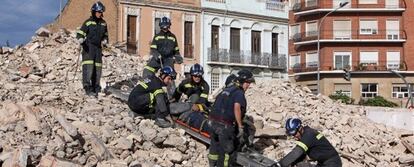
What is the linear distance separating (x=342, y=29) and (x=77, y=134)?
42.4m

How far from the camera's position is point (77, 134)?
11.9 metres

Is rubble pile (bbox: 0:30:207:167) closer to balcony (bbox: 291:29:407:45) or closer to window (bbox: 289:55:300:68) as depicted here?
balcony (bbox: 291:29:407:45)

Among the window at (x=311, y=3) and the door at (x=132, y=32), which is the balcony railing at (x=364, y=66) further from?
the door at (x=132, y=32)

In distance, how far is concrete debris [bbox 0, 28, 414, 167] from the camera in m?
11.7

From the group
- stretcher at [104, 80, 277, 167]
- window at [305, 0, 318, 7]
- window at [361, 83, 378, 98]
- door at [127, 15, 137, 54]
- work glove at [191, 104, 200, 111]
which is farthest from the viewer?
window at [305, 0, 318, 7]

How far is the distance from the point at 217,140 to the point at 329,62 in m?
40.9

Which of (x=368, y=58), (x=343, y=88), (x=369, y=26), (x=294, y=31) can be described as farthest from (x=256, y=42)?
(x=369, y=26)

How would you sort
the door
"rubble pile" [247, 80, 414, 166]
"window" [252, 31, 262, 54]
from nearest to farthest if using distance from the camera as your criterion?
"rubble pile" [247, 80, 414, 166]
the door
"window" [252, 31, 262, 54]

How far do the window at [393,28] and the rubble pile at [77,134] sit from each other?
39539 millimetres

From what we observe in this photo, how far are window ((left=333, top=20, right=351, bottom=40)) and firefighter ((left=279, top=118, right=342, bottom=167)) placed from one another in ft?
138

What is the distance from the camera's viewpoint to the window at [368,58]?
5162 cm

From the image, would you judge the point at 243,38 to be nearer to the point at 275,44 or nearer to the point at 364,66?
the point at 275,44

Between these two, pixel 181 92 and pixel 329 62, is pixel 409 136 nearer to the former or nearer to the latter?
pixel 181 92

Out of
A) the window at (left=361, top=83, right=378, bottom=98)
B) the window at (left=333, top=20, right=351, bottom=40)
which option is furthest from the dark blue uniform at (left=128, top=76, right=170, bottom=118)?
the window at (left=333, top=20, right=351, bottom=40)
